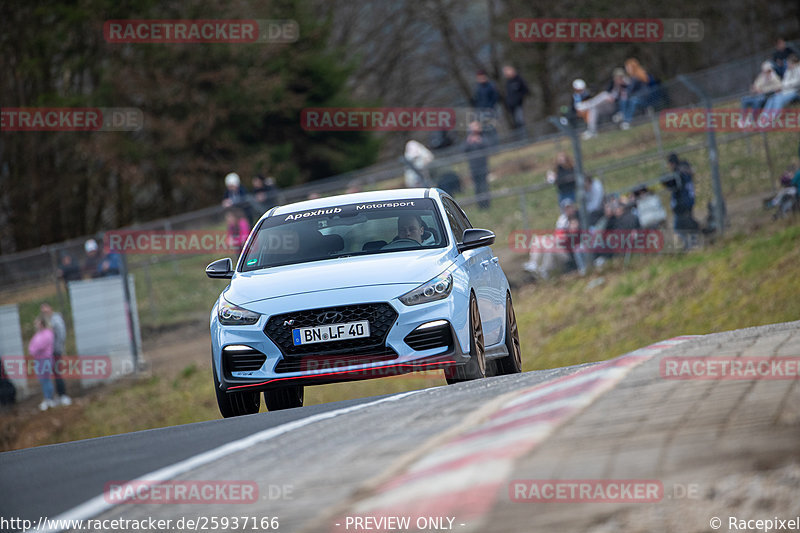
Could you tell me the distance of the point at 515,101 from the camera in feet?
108

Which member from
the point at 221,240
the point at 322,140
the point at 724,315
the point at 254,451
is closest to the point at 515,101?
the point at 221,240

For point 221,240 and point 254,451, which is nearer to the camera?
point 254,451

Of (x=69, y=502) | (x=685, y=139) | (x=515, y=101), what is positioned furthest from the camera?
(x=515, y=101)

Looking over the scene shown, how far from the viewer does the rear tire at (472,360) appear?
340 inches

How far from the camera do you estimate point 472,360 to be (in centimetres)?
864

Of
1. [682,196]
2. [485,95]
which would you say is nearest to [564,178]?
[682,196]

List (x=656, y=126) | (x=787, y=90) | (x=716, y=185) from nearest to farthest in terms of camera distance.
A: (x=787, y=90), (x=716, y=185), (x=656, y=126)

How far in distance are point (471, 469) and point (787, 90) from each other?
15963mm

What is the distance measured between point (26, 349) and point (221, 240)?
522cm

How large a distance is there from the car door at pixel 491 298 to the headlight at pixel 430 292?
0.81 m

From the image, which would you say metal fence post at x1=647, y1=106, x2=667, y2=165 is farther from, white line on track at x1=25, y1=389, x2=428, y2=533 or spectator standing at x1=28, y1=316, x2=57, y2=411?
white line on track at x1=25, y1=389, x2=428, y2=533

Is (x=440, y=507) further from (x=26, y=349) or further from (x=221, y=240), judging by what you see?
(x=221, y=240)

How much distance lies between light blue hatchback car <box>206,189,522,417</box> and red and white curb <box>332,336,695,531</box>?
128 inches

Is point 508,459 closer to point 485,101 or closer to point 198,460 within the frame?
point 198,460
